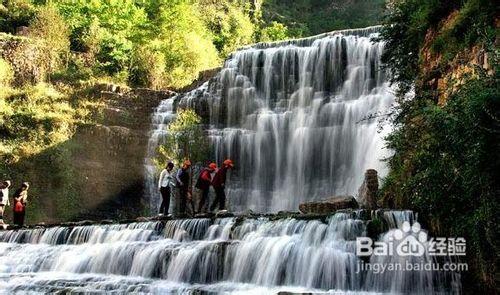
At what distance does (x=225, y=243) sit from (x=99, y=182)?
13.6m

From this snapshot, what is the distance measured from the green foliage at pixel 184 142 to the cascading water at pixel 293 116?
611 mm

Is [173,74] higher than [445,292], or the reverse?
[173,74]

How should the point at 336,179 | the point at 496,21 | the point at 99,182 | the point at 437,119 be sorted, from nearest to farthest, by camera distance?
the point at 437,119 → the point at 496,21 → the point at 336,179 → the point at 99,182

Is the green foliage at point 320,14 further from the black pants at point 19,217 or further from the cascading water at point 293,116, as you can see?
the black pants at point 19,217

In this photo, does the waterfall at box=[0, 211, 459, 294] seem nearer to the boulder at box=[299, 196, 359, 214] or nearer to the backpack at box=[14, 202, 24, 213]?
the boulder at box=[299, 196, 359, 214]

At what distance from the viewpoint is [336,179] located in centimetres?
2170

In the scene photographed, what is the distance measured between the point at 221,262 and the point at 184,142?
13378 mm

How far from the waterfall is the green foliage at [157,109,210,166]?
1020 cm

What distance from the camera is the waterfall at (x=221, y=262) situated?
9.51 m

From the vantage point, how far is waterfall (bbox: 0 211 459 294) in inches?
374

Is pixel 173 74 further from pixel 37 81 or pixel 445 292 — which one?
pixel 445 292

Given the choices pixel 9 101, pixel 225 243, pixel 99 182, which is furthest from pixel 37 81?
pixel 225 243

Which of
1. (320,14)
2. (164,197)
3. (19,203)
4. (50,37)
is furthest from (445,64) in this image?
(320,14)

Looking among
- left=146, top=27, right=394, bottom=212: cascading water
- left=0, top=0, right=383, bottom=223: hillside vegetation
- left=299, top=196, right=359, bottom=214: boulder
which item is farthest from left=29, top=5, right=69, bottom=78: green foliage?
left=299, top=196, right=359, bottom=214: boulder
